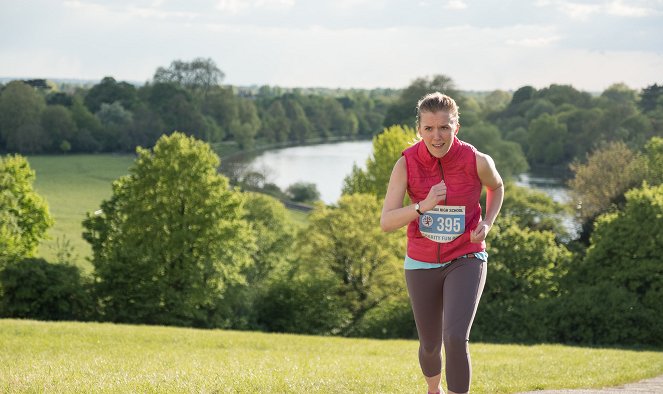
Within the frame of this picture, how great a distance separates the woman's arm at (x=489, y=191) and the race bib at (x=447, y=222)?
0.13m

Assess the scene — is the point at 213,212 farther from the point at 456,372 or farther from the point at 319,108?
the point at 319,108

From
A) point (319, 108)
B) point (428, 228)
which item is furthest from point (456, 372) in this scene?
point (319, 108)

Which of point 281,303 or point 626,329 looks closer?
point 626,329

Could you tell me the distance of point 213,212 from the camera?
Result: 33.7m

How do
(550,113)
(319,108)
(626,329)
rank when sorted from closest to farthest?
(626,329) < (550,113) < (319,108)

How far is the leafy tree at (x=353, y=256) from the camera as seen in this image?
35438 millimetres

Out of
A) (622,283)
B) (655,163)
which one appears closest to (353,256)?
(622,283)

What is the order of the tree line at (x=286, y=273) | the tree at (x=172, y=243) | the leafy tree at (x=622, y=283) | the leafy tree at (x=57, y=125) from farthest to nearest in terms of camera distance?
the leafy tree at (x=57, y=125)
the tree at (x=172, y=243)
the tree line at (x=286, y=273)
the leafy tree at (x=622, y=283)

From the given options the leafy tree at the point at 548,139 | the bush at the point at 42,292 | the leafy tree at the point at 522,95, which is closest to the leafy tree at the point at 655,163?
the leafy tree at the point at 548,139

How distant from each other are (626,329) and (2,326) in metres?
20.2

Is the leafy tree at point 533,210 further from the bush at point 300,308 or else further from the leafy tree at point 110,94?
the leafy tree at point 110,94

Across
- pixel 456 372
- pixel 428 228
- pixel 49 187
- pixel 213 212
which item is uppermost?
pixel 428 228

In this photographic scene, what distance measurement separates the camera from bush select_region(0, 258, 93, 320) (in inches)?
1160

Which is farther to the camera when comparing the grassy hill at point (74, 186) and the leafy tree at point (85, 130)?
the leafy tree at point (85, 130)
